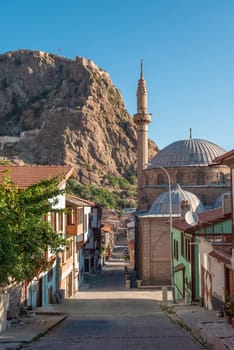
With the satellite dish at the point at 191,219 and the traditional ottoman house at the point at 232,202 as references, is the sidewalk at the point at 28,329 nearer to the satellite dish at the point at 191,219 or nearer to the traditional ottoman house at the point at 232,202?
the traditional ottoman house at the point at 232,202

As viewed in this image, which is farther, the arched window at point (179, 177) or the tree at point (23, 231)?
the arched window at point (179, 177)

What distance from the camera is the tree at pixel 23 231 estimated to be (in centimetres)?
1270

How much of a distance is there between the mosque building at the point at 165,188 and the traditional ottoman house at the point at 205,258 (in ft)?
36.2

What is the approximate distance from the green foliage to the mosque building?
57.0 m

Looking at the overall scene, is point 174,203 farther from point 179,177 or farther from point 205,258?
point 205,258

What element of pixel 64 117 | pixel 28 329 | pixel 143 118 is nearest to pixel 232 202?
pixel 28 329

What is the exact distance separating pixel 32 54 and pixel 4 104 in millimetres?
20901

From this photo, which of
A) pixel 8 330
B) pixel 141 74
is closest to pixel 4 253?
pixel 8 330

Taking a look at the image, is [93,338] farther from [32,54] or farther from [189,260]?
[32,54]

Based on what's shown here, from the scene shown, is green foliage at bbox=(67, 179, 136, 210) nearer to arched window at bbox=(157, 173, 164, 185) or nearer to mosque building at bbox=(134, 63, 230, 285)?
mosque building at bbox=(134, 63, 230, 285)

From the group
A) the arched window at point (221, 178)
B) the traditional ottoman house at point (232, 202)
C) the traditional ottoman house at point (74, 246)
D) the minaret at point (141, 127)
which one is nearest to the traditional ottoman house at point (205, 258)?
the traditional ottoman house at point (232, 202)

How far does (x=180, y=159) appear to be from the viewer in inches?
1991

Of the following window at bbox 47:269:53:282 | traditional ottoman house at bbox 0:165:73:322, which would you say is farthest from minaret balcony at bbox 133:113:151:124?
window at bbox 47:269:53:282

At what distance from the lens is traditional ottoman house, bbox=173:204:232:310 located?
17578 millimetres
